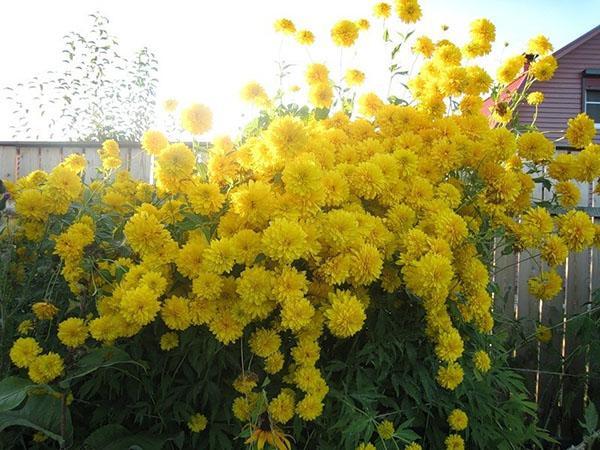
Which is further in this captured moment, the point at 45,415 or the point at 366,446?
the point at 45,415

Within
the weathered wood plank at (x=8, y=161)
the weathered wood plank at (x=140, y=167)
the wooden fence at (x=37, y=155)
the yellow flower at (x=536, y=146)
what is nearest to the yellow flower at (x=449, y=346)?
the yellow flower at (x=536, y=146)

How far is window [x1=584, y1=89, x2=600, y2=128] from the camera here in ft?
56.0

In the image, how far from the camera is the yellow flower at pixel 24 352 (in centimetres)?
209

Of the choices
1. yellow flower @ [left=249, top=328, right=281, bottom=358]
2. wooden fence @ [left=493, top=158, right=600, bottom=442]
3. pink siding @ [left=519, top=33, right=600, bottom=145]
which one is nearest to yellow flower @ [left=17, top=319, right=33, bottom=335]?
yellow flower @ [left=249, top=328, right=281, bottom=358]

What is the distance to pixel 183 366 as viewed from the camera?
2074mm

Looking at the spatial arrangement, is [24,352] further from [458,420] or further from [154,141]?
[458,420]

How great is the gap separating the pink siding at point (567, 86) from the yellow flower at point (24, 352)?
1653 cm

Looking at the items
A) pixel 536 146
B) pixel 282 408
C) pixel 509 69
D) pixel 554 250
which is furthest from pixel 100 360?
pixel 509 69

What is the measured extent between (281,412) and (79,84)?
6.90 metres

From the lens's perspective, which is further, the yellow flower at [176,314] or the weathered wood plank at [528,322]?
the weathered wood plank at [528,322]

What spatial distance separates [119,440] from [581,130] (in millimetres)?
2196

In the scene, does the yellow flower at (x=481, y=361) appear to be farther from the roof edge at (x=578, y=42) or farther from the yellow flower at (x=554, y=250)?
the roof edge at (x=578, y=42)

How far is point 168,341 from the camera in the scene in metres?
2.01

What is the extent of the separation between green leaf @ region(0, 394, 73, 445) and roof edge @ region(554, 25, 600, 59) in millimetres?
16962
